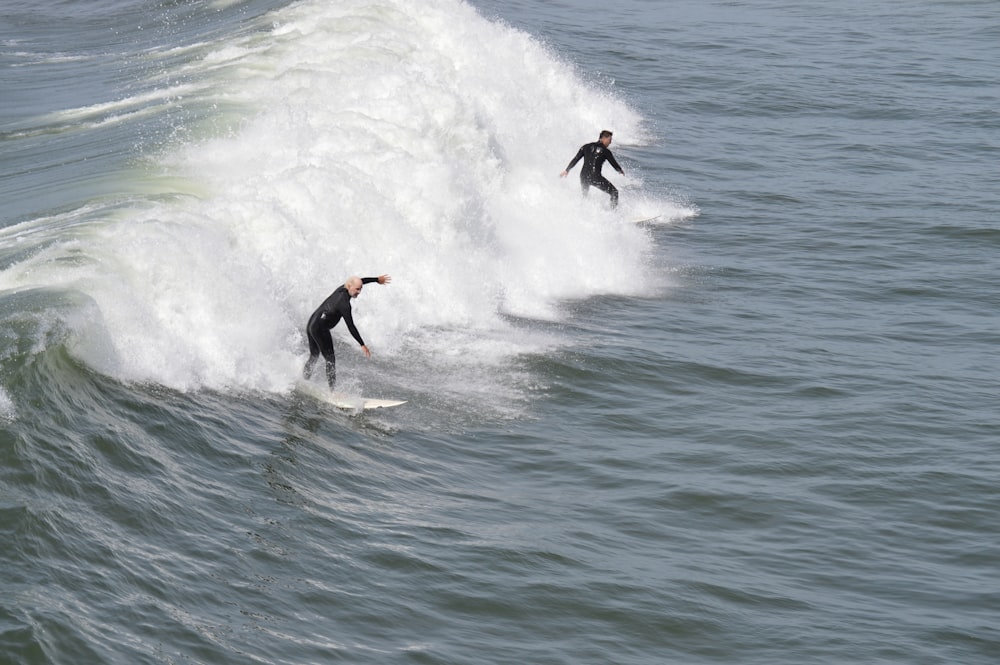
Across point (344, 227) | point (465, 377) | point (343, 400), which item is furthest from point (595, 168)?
point (343, 400)

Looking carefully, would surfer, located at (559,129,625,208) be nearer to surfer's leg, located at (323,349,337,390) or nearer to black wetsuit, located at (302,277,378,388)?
black wetsuit, located at (302,277,378,388)

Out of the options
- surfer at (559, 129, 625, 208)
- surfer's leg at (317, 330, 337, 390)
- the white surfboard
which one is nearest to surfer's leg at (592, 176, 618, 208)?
surfer at (559, 129, 625, 208)

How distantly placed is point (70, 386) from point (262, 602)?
3841 mm

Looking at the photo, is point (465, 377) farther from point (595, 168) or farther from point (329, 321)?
point (595, 168)

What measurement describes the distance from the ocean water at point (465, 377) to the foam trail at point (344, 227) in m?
0.07

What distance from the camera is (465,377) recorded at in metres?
16.8

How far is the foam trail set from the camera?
15.7 meters

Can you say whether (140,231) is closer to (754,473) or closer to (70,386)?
(70,386)

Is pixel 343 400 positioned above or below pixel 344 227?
below

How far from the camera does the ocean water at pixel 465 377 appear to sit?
1103 cm

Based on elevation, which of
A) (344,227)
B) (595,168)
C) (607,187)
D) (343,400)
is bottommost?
(343,400)

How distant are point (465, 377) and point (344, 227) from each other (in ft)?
14.1

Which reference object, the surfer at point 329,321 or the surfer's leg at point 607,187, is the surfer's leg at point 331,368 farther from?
the surfer's leg at point 607,187

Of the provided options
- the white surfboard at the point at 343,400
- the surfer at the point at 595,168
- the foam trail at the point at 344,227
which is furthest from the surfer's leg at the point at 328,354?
the surfer at the point at 595,168
